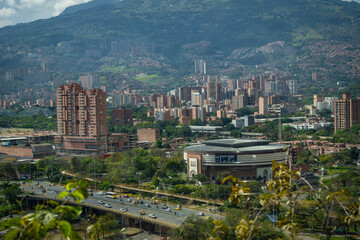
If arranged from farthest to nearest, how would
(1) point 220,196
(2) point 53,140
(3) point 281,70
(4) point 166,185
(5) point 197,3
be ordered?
(5) point 197,3
(3) point 281,70
(2) point 53,140
(4) point 166,185
(1) point 220,196

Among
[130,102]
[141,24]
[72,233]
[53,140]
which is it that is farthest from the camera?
[141,24]

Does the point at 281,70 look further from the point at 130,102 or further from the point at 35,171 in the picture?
the point at 35,171

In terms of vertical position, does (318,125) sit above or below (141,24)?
below

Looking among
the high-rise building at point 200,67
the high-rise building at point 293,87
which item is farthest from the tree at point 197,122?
the high-rise building at point 200,67

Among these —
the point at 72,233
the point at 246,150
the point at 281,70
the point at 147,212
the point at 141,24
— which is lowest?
the point at 147,212

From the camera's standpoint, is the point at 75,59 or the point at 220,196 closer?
the point at 220,196

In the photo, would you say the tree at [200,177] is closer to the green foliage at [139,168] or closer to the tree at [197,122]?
the green foliage at [139,168]

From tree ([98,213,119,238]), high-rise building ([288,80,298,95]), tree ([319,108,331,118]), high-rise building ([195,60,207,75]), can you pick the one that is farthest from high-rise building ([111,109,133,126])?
high-rise building ([195,60,207,75])

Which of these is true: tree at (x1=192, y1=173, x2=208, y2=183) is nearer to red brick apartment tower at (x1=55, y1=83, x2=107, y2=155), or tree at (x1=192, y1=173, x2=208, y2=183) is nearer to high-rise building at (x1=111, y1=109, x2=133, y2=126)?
red brick apartment tower at (x1=55, y1=83, x2=107, y2=155)

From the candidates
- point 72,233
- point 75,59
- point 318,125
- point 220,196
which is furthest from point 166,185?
point 75,59
